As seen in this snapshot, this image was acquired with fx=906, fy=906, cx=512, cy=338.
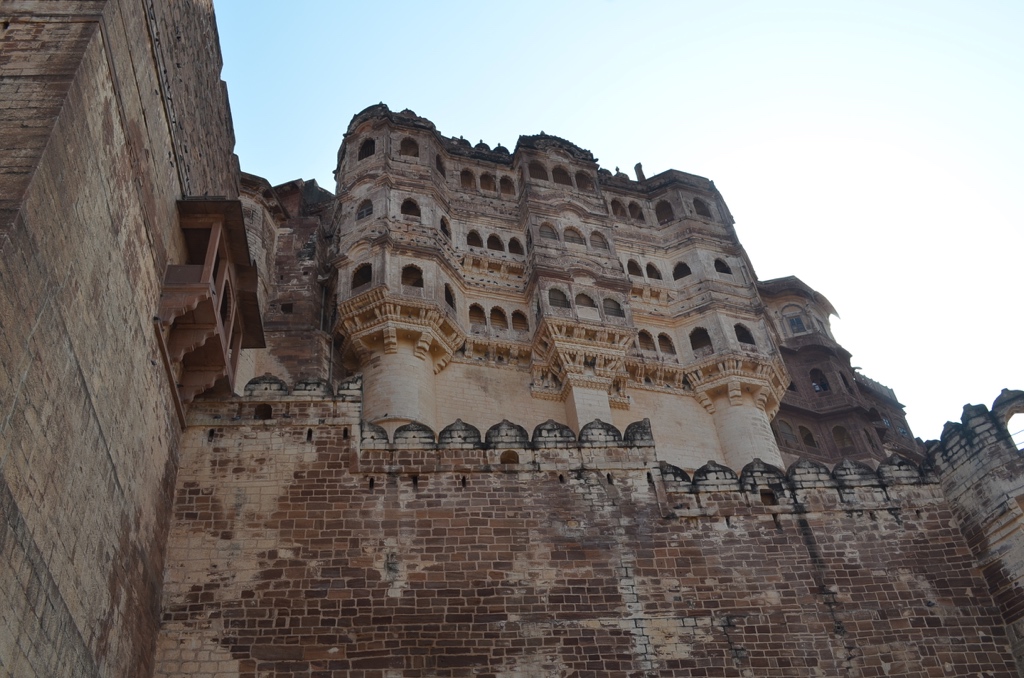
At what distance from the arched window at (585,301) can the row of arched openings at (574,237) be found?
7.67ft

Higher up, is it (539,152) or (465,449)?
(539,152)

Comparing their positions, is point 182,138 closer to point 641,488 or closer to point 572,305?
point 641,488

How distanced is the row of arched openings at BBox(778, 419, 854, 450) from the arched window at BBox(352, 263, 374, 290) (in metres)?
14.8

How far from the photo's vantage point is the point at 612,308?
23.7 meters

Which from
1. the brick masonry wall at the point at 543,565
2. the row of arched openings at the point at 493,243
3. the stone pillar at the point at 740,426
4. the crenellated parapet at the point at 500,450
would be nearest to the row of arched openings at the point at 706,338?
the stone pillar at the point at 740,426

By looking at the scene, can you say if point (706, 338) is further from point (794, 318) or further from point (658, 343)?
point (794, 318)

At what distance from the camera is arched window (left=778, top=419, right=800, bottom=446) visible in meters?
29.2

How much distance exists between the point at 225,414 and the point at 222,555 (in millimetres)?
1992

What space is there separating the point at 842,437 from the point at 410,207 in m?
17.0

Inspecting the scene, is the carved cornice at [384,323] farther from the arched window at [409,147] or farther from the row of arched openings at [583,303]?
the arched window at [409,147]

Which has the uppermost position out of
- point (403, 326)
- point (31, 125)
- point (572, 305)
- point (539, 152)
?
point (539, 152)

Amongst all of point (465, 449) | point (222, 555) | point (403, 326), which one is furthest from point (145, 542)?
point (403, 326)

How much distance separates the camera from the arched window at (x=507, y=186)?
27155mm

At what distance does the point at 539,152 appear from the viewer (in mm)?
27859
